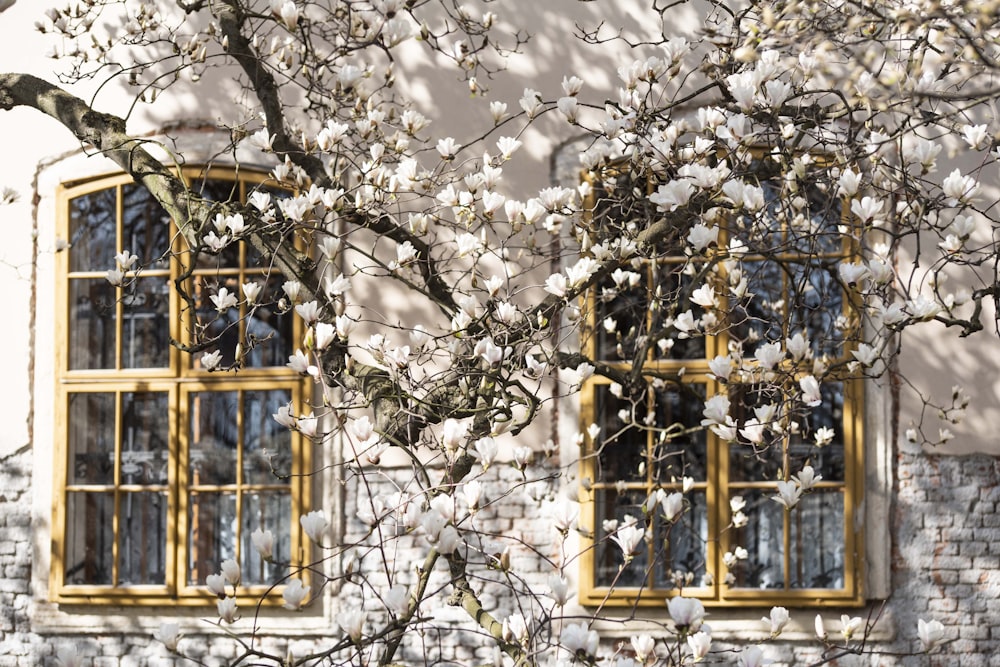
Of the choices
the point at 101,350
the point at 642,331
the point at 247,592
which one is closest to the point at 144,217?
the point at 101,350

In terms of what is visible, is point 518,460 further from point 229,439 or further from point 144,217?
point 144,217

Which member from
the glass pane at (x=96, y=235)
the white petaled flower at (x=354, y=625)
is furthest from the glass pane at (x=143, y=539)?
the white petaled flower at (x=354, y=625)

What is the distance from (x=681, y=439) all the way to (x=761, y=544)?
0.59 metres

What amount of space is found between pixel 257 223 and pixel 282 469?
1827mm

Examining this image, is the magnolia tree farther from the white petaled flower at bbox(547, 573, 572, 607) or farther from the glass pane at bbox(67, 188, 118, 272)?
the glass pane at bbox(67, 188, 118, 272)

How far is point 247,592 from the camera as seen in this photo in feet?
16.5

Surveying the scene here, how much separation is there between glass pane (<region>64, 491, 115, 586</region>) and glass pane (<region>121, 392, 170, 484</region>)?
0.19m

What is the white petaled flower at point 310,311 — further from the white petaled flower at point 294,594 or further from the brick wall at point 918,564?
the brick wall at point 918,564

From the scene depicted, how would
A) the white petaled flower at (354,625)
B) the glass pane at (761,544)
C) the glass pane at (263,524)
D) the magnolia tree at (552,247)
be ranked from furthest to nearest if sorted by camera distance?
the glass pane at (263,524) < the glass pane at (761,544) < the magnolia tree at (552,247) < the white petaled flower at (354,625)

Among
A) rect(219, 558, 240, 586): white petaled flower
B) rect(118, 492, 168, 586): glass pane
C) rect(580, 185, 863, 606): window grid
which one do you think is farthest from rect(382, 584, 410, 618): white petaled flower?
rect(118, 492, 168, 586): glass pane

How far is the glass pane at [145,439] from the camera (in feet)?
17.3

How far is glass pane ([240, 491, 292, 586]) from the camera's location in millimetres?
5152

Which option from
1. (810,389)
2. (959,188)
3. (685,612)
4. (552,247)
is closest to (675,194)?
(810,389)

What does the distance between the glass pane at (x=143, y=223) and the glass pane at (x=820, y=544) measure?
3263 millimetres
